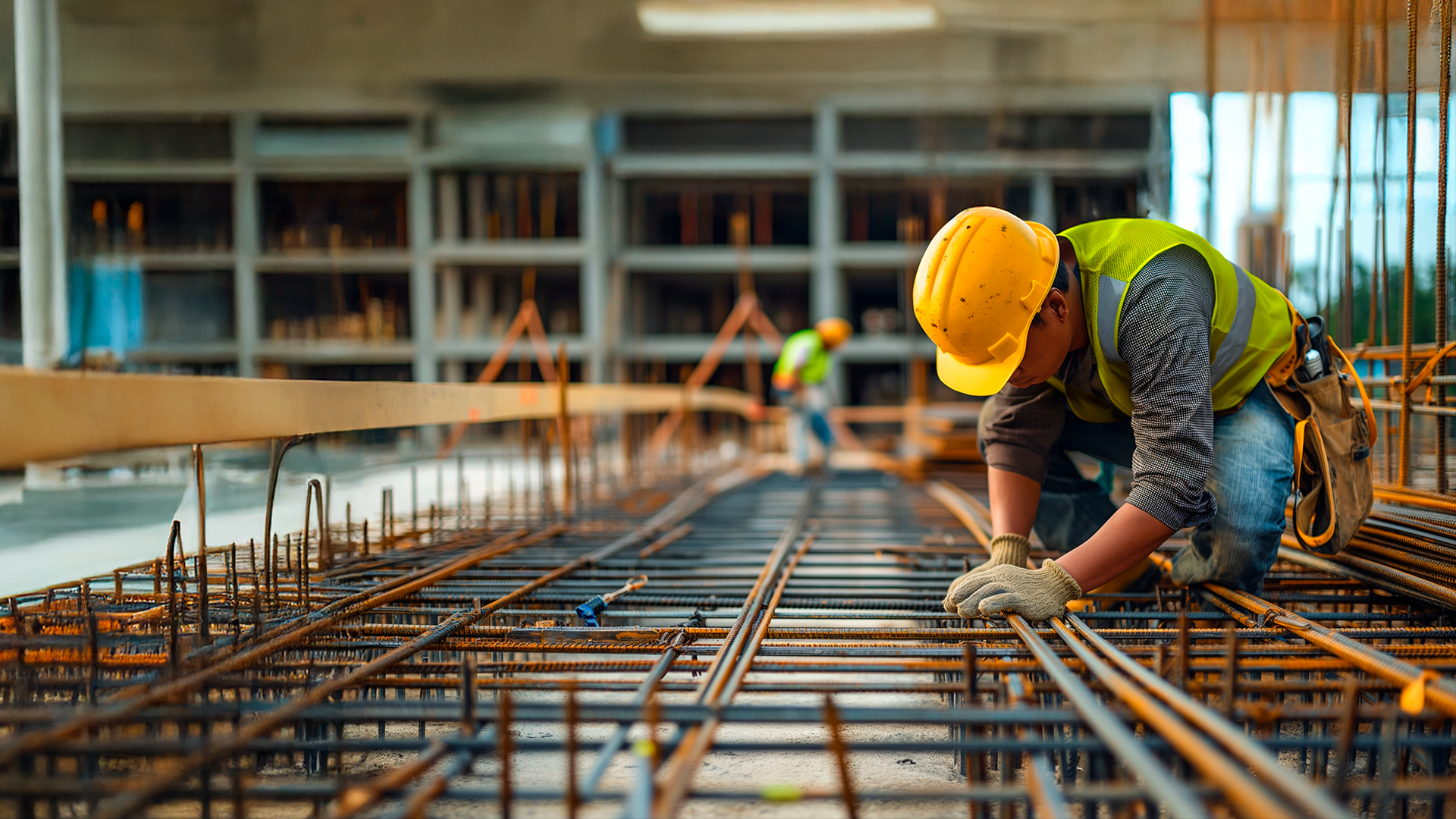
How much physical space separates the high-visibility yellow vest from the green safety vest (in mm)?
5930

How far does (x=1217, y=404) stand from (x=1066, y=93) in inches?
497

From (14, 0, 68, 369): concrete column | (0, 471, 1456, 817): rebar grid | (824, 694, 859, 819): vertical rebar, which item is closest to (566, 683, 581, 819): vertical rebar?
(0, 471, 1456, 817): rebar grid

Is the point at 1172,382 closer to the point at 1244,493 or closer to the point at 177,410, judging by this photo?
the point at 1244,493

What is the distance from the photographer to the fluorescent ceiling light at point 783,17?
12.3 m

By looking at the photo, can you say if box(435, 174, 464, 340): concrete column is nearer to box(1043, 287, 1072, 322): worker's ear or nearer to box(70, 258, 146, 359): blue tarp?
box(70, 258, 146, 359): blue tarp

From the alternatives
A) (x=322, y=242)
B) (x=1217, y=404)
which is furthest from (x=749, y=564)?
(x=322, y=242)

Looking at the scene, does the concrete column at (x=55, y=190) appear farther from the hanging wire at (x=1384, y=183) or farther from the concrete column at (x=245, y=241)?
the concrete column at (x=245, y=241)

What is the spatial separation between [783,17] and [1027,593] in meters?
12.0

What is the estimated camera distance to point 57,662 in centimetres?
166

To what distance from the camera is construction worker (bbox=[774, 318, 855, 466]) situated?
327 inches

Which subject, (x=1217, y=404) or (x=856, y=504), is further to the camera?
(x=856, y=504)

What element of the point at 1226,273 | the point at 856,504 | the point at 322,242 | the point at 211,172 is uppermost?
the point at 211,172

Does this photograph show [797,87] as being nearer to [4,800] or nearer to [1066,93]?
[1066,93]

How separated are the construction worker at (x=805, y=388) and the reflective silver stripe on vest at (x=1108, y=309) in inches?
243
